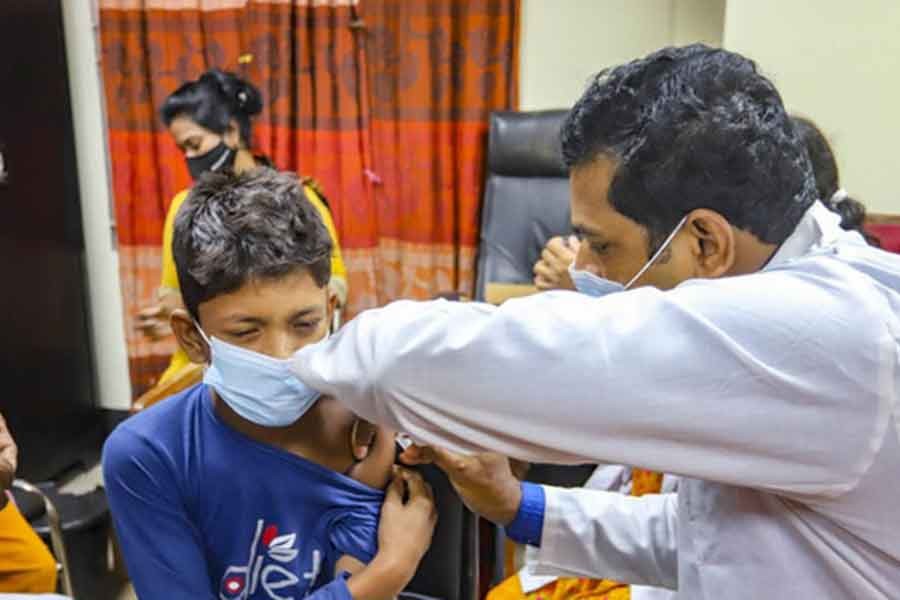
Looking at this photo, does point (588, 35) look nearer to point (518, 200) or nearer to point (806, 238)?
point (518, 200)

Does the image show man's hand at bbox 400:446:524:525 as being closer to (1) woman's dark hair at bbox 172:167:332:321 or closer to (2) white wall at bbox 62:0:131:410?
(1) woman's dark hair at bbox 172:167:332:321

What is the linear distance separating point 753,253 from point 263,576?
30.1 inches

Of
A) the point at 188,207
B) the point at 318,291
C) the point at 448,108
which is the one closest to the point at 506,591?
the point at 318,291

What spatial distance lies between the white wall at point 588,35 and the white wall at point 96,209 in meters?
1.73

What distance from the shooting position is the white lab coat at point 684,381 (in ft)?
2.26

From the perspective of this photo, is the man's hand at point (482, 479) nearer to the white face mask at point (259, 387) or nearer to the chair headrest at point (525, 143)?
the white face mask at point (259, 387)

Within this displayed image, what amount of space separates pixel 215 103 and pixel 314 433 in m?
1.70

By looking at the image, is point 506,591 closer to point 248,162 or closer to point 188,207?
point 188,207

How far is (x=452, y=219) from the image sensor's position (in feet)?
10.2

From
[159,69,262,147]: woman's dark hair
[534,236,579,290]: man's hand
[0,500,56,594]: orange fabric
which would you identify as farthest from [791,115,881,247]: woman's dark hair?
[0,500,56,594]: orange fabric

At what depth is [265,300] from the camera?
1097 millimetres

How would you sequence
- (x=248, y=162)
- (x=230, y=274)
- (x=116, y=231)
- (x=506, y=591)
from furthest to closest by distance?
(x=116, y=231) → (x=248, y=162) → (x=506, y=591) → (x=230, y=274)

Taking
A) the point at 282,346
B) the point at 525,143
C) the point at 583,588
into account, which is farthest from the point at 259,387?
the point at 525,143

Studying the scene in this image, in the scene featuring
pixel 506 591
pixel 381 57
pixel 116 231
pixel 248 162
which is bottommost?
pixel 506 591
